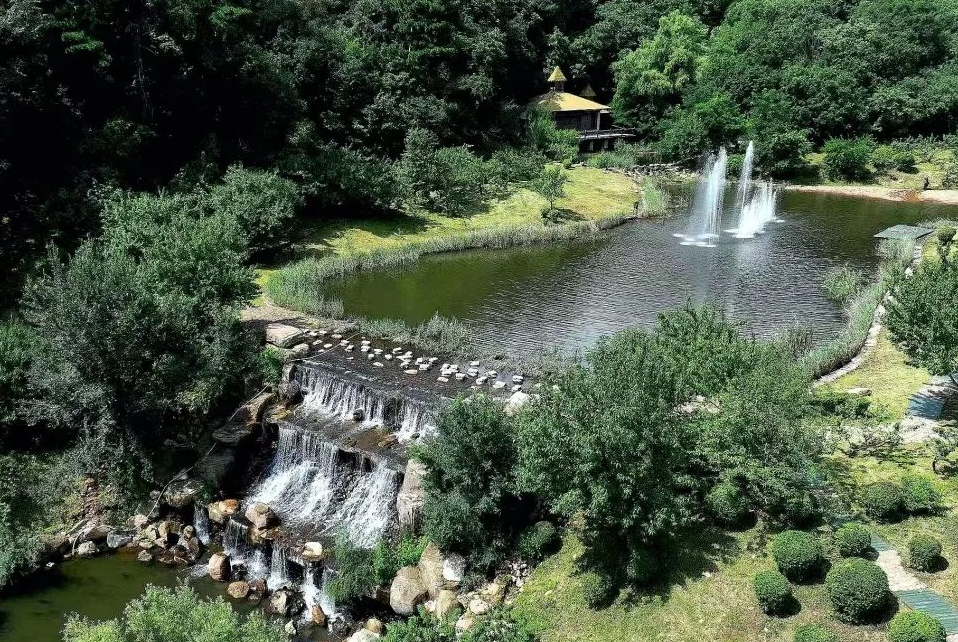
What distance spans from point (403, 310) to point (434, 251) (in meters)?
9.58

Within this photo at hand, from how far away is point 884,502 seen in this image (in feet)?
56.5

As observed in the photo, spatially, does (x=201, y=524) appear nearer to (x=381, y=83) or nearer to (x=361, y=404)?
(x=361, y=404)

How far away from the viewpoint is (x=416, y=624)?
51.3 ft

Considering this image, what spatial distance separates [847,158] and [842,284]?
31789 mm

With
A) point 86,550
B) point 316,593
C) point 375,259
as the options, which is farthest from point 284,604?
point 375,259

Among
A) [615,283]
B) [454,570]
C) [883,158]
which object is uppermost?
[883,158]

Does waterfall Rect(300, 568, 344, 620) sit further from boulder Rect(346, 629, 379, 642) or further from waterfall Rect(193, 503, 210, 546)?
waterfall Rect(193, 503, 210, 546)

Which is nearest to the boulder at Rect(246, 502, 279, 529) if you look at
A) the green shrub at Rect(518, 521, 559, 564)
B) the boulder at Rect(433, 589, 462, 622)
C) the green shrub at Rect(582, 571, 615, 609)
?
the boulder at Rect(433, 589, 462, 622)

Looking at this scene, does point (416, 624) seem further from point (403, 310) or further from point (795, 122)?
point (795, 122)

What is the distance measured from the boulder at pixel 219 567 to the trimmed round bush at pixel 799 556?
14423 millimetres

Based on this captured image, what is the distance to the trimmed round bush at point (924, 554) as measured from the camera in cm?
1555

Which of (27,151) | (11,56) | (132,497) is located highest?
(11,56)

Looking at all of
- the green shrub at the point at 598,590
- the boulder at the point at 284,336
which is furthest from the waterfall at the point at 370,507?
the boulder at the point at 284,336

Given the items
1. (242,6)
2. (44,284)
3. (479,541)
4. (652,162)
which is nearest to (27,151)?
(242,6)
